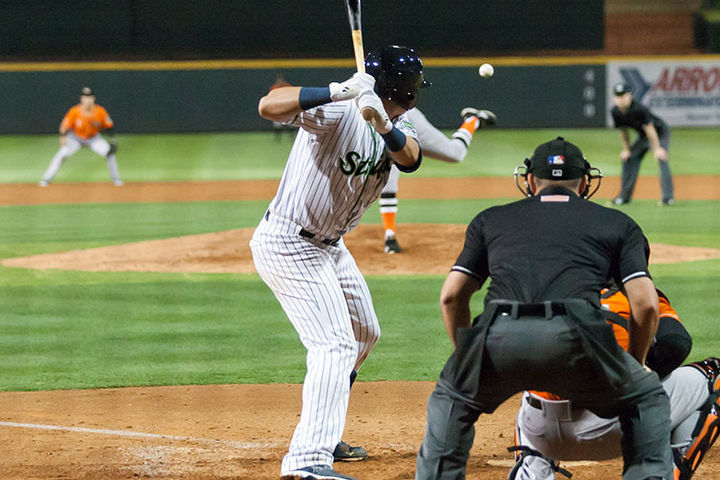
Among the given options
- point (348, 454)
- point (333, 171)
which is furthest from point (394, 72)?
point (348, 454)

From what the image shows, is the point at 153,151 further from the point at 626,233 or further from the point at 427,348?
the point at 626,233

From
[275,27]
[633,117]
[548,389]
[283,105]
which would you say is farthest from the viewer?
[275,27]

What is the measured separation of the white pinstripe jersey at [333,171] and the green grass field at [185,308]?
2.43 metres

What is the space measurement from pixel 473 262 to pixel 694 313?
564 cm

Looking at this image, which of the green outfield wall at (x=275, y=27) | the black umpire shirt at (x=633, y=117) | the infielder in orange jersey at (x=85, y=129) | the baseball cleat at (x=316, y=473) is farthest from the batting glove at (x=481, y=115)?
the green outfield wall at (x=275, y=27)

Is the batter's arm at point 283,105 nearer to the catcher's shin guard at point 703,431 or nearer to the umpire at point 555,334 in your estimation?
the umpire at point 555,334

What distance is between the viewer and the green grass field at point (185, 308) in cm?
706

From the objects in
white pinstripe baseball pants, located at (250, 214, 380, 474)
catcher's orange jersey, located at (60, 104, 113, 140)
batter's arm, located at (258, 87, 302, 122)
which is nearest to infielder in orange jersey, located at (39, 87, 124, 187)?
catcher's orange jersey, located at (60, 104, 113, 140)

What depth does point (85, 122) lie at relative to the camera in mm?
19562

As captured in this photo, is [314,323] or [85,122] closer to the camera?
[314,323]

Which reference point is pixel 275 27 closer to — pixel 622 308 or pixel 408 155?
pixel 408 155

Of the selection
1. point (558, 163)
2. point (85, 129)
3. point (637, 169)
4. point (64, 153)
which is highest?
point (558, 163)

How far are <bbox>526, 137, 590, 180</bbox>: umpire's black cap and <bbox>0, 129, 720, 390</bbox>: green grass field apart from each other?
10.8ft

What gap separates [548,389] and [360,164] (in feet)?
4.73
